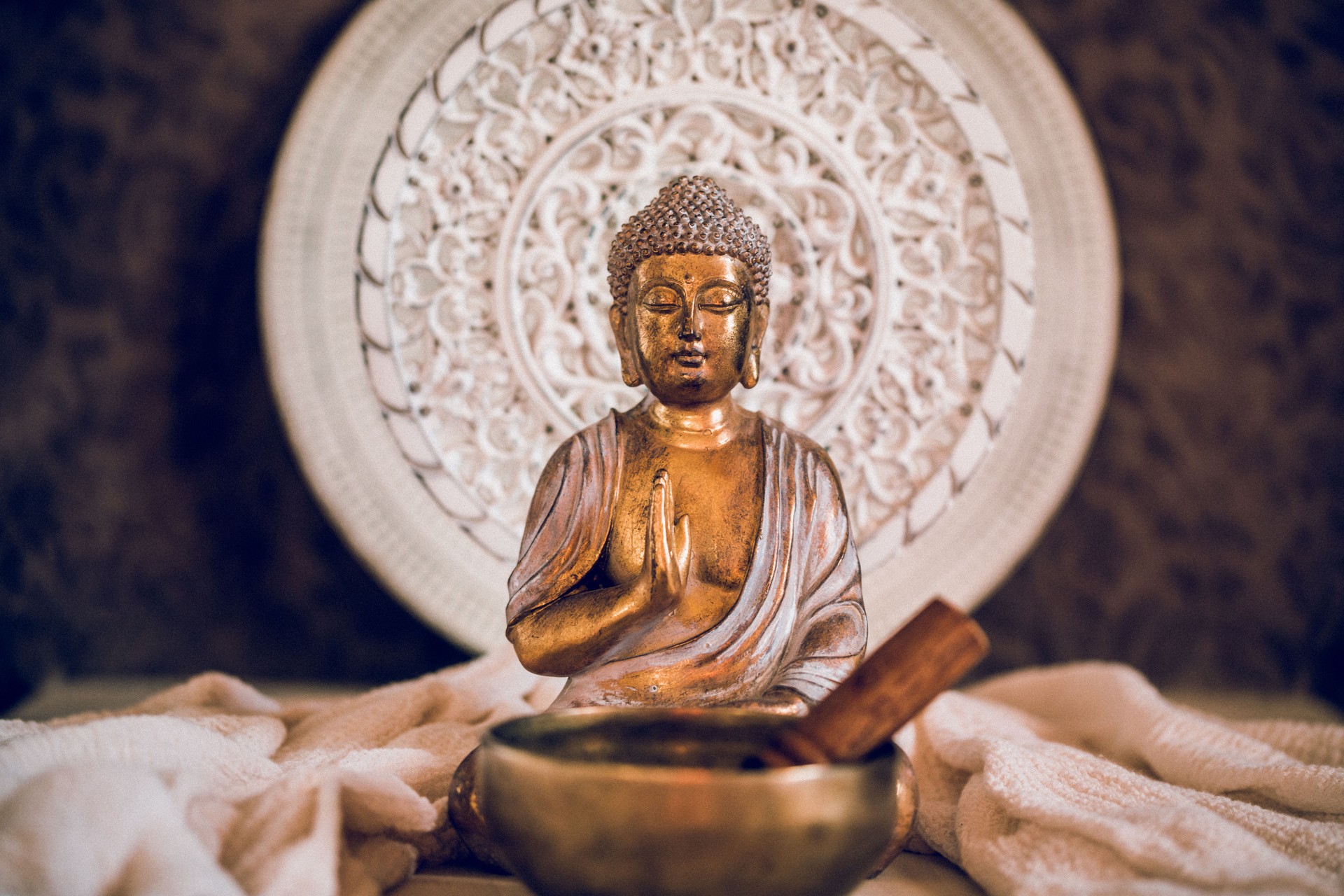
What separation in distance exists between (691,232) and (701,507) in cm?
28

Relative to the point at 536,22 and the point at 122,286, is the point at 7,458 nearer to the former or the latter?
the point at 122,286

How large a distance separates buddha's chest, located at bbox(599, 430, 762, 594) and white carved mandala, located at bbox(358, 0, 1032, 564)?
0.44m

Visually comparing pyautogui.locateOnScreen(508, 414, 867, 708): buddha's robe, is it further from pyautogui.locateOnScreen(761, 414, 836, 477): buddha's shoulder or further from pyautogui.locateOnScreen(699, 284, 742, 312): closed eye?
pyautogui.locateOnScreen(699, 284, 742, 312): closed eye

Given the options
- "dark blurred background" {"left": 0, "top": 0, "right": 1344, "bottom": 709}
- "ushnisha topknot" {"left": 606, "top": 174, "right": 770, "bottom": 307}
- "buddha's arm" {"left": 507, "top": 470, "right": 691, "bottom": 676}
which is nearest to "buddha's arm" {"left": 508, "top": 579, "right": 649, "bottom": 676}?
"buddha's arm" {"left": 507, "top": 470, "right": 691, "bottom": 676}

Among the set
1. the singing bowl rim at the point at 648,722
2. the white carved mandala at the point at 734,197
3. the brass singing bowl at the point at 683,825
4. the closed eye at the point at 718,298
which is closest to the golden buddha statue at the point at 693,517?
the closed eye at the point at 718,298

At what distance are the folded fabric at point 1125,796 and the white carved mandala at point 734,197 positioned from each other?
1.21ft

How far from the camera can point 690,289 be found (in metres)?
0.98

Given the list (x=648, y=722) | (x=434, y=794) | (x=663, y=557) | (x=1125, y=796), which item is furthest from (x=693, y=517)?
(x=1125, y=796)

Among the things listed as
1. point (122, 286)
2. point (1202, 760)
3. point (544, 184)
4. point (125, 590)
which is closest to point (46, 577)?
point (125, 590)

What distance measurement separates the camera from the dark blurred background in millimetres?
1519

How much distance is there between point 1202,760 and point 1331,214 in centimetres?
102

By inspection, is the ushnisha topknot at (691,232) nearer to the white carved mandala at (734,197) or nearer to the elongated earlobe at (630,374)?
the elongated earlobe at (630,374)

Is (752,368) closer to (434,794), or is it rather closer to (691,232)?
(691,232)

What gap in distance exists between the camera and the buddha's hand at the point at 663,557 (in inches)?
33.5
